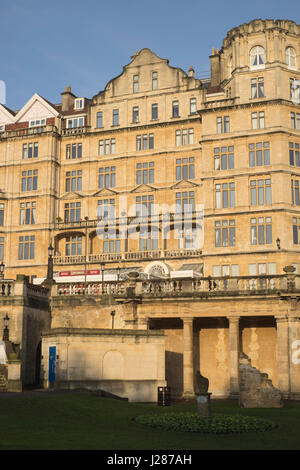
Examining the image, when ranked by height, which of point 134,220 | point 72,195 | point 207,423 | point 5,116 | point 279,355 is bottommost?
point 207,423

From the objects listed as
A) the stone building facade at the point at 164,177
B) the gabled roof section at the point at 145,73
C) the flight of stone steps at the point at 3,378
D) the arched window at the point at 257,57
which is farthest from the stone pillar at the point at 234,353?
the gabled roof section at the point at 145,73

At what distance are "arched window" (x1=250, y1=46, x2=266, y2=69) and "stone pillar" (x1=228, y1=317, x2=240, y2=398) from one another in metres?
31.1

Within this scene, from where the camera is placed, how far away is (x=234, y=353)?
4031cm

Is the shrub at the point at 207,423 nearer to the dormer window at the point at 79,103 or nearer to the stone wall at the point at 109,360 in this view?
the stone wall at the point at 109,360

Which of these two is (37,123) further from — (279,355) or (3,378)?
(279,355)

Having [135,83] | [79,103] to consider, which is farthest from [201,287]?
[79,103]

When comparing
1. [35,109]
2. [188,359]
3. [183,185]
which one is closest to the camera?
[188,359]

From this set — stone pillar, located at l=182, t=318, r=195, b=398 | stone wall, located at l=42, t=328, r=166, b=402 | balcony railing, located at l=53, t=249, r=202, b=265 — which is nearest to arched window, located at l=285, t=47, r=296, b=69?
balcony railing, located at l=53, t=249, r=202, b=265

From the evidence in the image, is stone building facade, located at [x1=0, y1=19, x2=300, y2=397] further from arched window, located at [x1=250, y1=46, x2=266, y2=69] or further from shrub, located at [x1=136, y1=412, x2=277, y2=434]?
shrub, located at [x1=136, y1=412, x2=277, y2=434]

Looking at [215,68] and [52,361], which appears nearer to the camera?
[52,361]

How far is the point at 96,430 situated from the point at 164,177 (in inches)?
1782

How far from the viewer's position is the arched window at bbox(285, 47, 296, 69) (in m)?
61.3

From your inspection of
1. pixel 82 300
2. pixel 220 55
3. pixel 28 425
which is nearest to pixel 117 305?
pixel 82 300

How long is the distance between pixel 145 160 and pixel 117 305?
26986 millimetres
